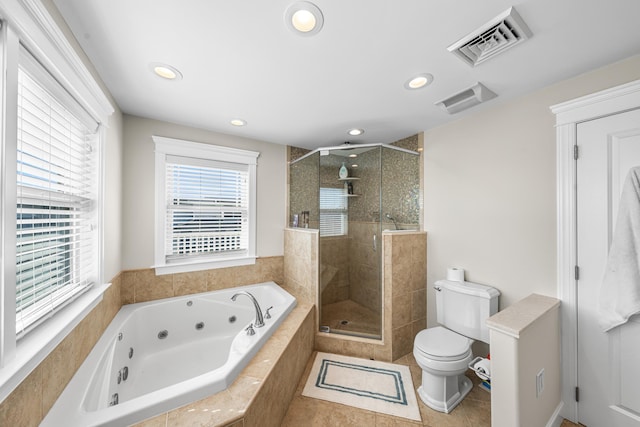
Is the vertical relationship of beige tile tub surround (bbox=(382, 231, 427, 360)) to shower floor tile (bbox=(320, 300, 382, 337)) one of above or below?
above

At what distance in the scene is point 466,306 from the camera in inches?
77.3

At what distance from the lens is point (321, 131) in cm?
257

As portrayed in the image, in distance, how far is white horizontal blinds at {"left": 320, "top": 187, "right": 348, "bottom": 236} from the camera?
2.61 meters

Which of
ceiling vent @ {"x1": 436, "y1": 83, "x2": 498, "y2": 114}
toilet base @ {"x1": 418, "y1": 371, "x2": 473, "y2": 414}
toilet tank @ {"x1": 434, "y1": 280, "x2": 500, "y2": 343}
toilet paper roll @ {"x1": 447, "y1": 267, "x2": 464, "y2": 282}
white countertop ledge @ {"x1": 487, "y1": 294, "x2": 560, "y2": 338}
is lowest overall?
toilet base @ {"x1": 418, "y1": 371, "x2": 473, "y2": 414}

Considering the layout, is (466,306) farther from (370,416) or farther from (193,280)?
(193,280)

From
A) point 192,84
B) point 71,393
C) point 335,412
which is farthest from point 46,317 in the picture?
point 335,412

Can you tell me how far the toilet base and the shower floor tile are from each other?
606 mm

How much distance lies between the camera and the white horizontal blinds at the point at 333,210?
2.61 metres

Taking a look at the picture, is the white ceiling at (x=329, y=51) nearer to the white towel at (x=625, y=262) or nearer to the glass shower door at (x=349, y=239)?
the glass shower door at (x=349, y=239)

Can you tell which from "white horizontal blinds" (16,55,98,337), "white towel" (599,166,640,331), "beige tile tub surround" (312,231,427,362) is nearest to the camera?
"white horizontal blinds" (16,55,98,337)

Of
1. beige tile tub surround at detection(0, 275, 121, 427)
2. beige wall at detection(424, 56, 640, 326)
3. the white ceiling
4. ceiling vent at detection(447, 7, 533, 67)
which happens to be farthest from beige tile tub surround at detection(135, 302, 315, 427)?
ceiling vent at detection(447, 7, 533, 67)

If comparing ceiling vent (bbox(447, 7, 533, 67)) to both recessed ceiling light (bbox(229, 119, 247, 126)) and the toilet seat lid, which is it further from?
the toilet seat lid

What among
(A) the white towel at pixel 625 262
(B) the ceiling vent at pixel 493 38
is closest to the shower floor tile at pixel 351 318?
(A) the white towel at pixel 625 262

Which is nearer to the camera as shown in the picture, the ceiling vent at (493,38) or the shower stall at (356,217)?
the ceiling vent at (493,38)
